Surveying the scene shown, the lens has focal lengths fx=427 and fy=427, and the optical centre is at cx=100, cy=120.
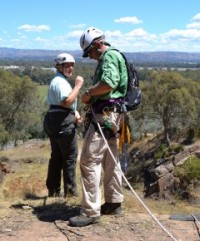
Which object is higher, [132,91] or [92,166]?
[132,91]

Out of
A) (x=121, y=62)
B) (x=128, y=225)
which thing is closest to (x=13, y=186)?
(x=128, y=225)

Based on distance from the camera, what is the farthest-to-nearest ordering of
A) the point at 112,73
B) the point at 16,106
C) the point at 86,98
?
1. the point at 16,106
2. the point at 86,98
3. the point at 112,73

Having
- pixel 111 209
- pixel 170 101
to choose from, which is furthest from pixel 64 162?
pixel 170 101

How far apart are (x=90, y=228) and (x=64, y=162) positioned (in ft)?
5.14

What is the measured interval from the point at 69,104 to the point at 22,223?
1592mm

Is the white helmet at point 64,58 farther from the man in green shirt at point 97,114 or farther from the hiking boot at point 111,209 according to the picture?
the hiking boot at point 111,209

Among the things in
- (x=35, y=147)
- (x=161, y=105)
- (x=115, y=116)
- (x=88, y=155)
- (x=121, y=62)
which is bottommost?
(x=35, y=147)

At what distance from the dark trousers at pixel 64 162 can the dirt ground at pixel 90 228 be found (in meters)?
0.82

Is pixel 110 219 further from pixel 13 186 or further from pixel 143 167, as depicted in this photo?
pixel 143 167

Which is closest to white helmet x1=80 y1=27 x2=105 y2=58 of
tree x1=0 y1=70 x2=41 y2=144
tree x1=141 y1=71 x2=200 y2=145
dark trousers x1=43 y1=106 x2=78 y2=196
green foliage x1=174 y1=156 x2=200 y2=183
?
dark trousers x1=43 y1=106 x2=78 y2=196

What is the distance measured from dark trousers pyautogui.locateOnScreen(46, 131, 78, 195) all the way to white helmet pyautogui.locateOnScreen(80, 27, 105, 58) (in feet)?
5.31

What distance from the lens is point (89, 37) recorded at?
4.64 meters

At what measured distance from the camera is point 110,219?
16.8 feet

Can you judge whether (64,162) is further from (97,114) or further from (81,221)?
(97,114)
